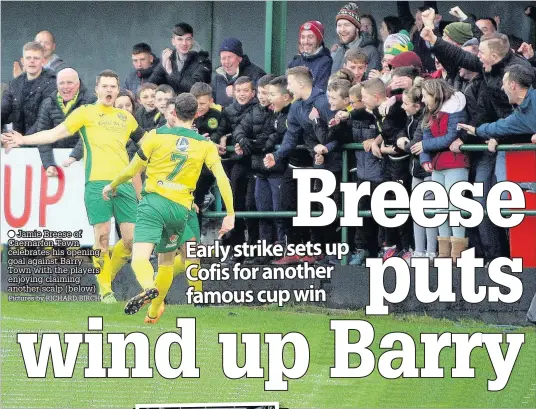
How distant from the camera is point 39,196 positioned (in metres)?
8.23

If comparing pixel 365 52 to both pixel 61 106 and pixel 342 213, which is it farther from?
pixel 61 106

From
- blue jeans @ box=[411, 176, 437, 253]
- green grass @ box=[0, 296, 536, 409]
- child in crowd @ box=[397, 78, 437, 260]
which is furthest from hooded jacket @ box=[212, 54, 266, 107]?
green grass @ box=[0, 296, 536, 409]

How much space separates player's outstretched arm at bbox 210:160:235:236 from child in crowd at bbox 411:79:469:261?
105 cm

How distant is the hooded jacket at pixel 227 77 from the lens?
8.41 m

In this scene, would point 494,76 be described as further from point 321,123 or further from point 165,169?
point 165,169

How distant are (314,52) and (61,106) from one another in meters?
1.45

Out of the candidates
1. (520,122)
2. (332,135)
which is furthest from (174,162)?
(520,122)

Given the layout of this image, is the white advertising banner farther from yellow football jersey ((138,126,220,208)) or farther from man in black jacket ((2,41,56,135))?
yellow football jersey ((138,126,220,208))

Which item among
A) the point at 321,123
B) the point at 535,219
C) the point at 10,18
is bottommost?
the point at 535,219

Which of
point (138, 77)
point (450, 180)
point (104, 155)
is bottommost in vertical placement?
point (450, 180)

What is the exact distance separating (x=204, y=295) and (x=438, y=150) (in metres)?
1.52

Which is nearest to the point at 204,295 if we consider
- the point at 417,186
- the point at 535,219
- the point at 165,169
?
the point at 165,169

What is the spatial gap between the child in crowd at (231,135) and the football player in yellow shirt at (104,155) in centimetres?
46

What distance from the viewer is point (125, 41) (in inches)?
334
